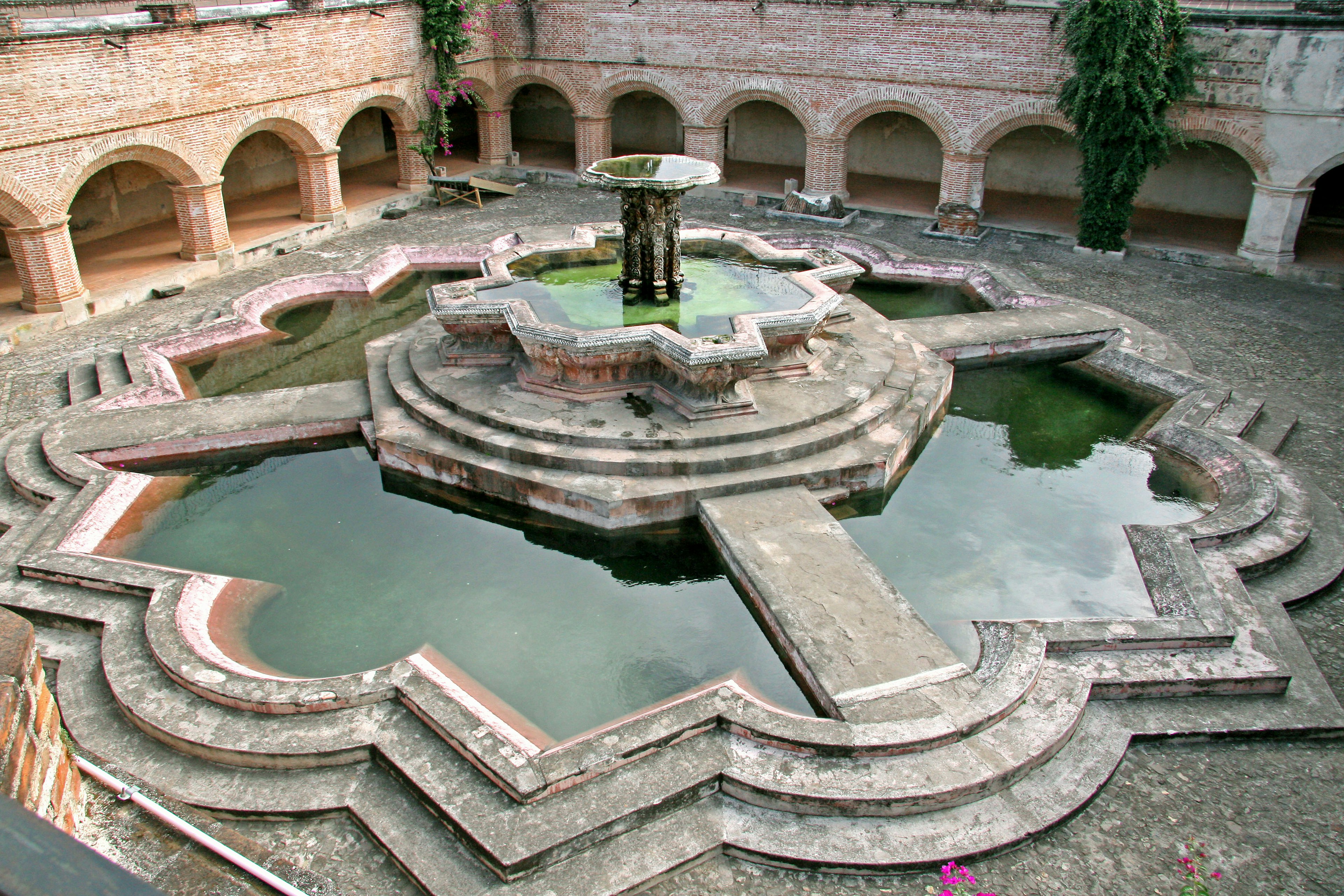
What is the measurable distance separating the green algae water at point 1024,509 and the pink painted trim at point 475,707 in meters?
2.90

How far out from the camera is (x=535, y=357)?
8.50 meters

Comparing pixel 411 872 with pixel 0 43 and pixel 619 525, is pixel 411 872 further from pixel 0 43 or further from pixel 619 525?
pixel 0 43

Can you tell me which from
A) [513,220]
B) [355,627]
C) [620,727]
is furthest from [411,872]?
[513,220]

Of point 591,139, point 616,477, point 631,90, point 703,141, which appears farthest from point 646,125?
point 616,477

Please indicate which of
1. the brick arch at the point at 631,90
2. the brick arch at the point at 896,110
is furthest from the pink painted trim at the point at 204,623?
the brick arch at the point at 631,90

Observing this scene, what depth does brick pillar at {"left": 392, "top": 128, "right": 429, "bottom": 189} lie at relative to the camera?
17.1 m

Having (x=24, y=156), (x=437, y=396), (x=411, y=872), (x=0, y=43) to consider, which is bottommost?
(x=411, y=872)

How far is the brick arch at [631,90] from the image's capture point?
17578mm

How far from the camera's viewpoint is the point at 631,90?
17953mm

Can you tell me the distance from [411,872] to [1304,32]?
46.7 ft

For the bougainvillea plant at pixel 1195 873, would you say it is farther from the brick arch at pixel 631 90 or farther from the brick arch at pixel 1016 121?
the brick arch at pixel 631 90

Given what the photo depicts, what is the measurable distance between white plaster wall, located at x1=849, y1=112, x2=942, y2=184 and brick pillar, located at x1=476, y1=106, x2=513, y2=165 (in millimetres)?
7047

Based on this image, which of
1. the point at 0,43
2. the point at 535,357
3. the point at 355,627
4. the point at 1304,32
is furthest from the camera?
the point at 1304,32

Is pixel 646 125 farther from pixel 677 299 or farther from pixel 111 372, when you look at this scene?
pixel 111 372
